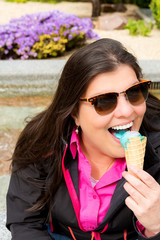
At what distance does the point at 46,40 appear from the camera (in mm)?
6504

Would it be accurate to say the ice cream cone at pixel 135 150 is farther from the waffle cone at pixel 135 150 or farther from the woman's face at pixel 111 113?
the woman's face at pixel 111 113

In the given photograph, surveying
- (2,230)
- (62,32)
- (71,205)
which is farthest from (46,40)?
(71,205)

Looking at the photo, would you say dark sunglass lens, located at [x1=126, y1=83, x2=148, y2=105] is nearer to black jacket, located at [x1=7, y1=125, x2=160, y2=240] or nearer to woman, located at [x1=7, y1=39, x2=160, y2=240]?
woman, located at [x1=7, y1=39, x2=160, y2=240]

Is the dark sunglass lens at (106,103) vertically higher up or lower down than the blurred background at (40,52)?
higher up

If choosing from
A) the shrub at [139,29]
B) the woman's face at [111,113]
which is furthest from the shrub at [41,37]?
the woman's face at [111,113]

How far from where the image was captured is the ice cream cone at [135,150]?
1.79 meters

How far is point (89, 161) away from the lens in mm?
2248

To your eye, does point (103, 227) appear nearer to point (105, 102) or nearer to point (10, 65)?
point (105, 102)

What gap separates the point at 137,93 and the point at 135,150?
0.31 metres

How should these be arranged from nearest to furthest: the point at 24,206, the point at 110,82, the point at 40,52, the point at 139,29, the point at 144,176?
the point at 144,176 < the point at 110,82 < the point at 24,206 < the point at 40,52 < the point at 139,29

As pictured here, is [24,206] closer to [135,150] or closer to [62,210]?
[62,210]

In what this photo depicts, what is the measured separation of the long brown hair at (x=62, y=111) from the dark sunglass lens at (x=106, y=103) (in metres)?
0.12

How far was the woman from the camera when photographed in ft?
6.18

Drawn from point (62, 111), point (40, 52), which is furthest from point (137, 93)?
point (40, 52)
